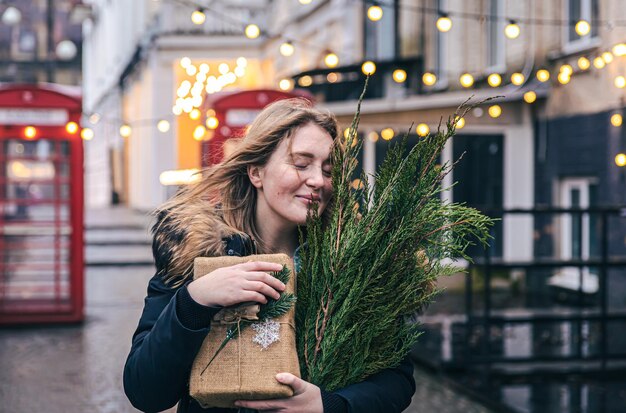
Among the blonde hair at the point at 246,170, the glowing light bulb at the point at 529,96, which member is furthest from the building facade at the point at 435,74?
the blonde hair at the point at 246,170

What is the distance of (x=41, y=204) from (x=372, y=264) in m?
9.12

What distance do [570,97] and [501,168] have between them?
119 inches

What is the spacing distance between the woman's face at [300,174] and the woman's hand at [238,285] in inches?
12.6

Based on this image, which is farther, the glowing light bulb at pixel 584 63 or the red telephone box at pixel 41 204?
the glowing light bulb at pixel 584 63

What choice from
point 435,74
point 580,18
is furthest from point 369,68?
point 435,74

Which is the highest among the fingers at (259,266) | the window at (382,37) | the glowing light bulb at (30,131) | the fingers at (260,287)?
the window at (382,37)

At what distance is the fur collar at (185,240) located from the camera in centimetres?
263

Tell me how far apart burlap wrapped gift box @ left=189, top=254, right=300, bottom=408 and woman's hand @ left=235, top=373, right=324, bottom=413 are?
0.5 inches

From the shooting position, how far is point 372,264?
2551mm

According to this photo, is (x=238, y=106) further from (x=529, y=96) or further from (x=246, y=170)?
(x=246, y=170)

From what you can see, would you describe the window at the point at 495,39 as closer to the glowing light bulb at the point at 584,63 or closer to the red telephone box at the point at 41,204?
the glowing light bulb at the point at 584,63

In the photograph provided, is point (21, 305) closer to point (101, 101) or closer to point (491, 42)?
point (491, 42)

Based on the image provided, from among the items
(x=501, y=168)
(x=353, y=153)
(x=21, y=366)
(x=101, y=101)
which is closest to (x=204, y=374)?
(x=353, y=153)

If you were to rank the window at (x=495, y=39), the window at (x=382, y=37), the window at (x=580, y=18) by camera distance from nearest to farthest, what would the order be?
the window at (x=580, y=18), the window at (x=495, y=39), the window at (x=382, y=37)
